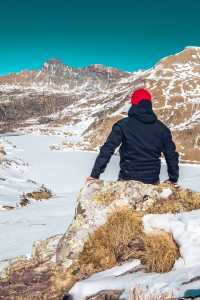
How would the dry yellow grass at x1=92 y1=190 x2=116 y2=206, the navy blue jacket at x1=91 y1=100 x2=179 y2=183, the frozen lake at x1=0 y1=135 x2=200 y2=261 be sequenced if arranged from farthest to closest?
the frozen lake at x1=0 y1=135 x2=200 y2=261
the dry yellow grass at x1=92 y1=190 x2=116 y2=206
the navy blue jacket at x1=91 y1=100 x2=179 y2=183

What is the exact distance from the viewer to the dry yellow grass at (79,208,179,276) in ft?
24.5

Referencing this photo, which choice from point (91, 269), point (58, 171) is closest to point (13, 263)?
point (91, 269)

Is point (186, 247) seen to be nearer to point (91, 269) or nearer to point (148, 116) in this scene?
point (91, 269)

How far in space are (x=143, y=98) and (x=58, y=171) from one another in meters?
35.6

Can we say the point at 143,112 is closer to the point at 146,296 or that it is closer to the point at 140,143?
the point at 140,143

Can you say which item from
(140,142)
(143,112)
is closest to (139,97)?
(143,112)

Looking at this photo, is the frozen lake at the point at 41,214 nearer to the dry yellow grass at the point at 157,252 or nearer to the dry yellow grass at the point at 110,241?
the dry yellow grass at the point at 110,241

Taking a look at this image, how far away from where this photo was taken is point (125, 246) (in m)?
8.43

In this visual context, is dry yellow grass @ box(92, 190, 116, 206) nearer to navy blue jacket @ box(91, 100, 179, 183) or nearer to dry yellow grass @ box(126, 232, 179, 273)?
navy blue jacket @ box(91, 100, 179, 183)

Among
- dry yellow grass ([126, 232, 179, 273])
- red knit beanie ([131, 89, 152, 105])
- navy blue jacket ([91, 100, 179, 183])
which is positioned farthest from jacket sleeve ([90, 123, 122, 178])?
dry yellow grass ([126, 232, 179, 273])

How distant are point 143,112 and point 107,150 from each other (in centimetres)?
105

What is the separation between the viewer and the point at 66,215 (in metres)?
19.7

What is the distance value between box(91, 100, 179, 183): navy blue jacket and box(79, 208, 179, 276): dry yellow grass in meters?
1.01

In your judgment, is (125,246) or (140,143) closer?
(125,246)
